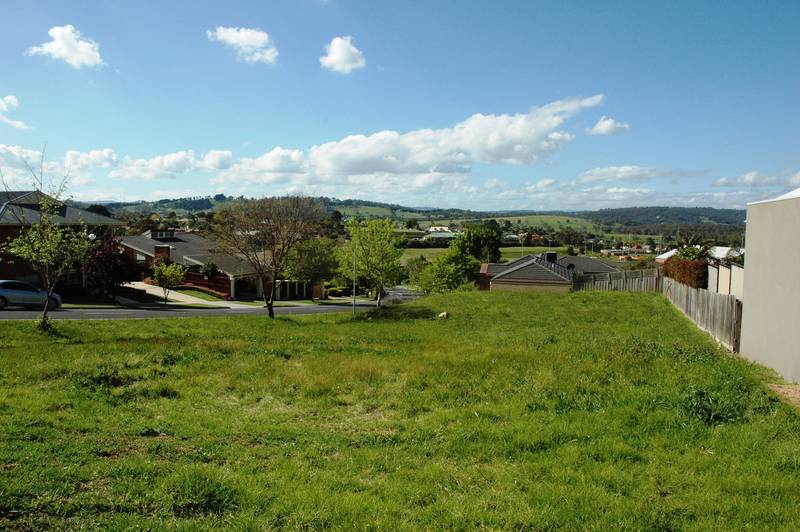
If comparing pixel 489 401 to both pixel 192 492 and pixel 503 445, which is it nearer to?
pixel 503 445

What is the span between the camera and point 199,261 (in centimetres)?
5903

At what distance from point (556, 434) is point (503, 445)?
2.84 ft

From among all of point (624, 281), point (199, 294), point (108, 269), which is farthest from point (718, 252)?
point (108, 269)

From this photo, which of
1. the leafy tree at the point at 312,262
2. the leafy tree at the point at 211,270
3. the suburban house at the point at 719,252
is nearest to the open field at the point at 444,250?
the leafy tree at the point at 312,262

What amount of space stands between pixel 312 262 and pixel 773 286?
51.6 m

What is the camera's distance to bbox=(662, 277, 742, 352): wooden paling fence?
621 inches

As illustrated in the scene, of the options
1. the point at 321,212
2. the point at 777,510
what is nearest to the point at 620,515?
the point at 777,510

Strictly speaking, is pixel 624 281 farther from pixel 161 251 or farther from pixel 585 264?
pixel 161 251

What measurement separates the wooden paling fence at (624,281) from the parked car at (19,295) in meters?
32.3

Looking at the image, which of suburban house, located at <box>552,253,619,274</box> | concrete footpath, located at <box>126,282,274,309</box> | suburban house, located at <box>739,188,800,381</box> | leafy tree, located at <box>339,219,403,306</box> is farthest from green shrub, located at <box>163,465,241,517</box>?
suburban house, located at <box>552,253,619,274</box>

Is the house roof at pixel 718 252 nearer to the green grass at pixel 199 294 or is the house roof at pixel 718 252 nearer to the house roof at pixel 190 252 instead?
the house roof at pixel 190 252

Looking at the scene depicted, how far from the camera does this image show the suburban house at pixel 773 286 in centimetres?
1159

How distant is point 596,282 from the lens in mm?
38000

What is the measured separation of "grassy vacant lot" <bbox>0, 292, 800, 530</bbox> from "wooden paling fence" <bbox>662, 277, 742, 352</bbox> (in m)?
3.13
